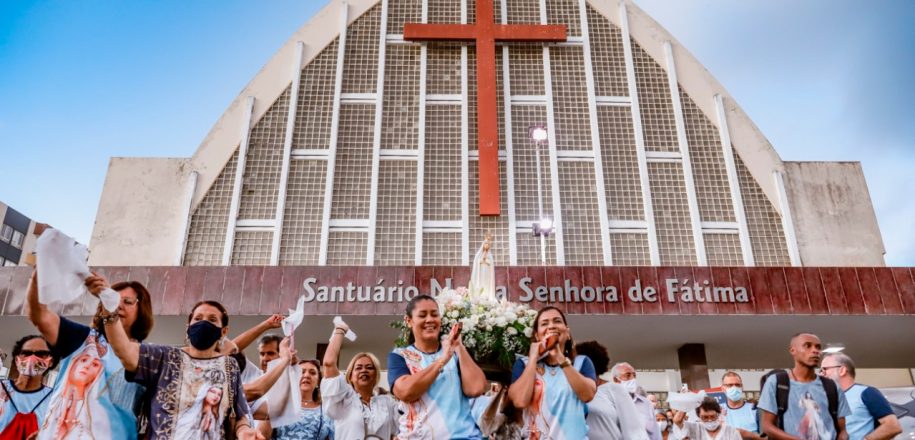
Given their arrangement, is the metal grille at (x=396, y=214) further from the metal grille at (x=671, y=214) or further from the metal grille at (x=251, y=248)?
the metal grille at (x=671, y=214)

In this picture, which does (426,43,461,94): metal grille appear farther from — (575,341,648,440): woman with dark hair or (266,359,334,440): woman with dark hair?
(575,341,648,440): woman with dark hair

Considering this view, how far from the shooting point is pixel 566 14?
674 inches

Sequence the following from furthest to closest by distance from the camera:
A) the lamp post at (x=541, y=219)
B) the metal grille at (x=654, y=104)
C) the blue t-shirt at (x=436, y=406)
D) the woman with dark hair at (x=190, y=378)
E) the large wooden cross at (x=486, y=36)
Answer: the metal grille at (x=654, y=104) → the large wooden cross at (x=486, y=36) → the lamp post at (x=541, y=219) → the blue t-shirt at (x=436, y=406) → the woman with dark hair at (x=190, y=378)

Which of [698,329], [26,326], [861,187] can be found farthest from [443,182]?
[861,187]

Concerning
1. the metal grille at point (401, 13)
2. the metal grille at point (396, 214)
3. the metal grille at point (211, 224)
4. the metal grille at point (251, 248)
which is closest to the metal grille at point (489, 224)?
the metal grille at point (396, 214)

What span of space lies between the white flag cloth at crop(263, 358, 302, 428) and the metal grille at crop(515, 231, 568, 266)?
10527 millimetres

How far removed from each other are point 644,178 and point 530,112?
10.7ft

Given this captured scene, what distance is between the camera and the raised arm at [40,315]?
2.60 m

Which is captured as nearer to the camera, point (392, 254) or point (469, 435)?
point (469, 435)

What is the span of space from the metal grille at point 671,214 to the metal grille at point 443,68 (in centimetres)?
538

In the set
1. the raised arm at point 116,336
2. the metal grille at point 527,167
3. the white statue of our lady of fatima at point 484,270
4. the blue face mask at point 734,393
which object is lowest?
the raised arm at point 116,336

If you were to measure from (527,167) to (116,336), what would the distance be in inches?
512

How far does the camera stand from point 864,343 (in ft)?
43.4

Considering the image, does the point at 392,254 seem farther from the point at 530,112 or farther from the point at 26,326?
the point at 26,326
